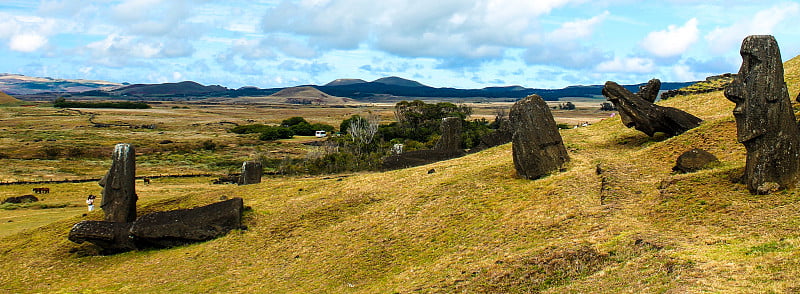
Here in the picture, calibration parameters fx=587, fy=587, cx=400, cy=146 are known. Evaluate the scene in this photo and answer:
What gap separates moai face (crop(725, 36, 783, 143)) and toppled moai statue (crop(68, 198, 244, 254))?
66.1 ft

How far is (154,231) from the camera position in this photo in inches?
992

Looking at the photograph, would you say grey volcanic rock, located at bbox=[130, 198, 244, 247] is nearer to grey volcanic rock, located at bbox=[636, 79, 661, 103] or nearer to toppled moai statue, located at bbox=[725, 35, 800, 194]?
toppled moai statue, located at bbox=[725, 35, 800, 194]

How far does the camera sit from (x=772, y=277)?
1187cm

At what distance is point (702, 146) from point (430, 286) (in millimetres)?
16545

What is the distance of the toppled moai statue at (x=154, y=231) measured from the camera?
25156mm

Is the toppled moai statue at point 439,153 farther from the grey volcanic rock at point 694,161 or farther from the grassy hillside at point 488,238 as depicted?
the grey volcanic rock at point 694,161

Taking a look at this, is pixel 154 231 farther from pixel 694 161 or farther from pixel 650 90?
pixel 650 90

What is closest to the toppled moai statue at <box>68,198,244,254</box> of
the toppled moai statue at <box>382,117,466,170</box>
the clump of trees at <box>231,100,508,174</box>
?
the toppled moai statue at <box>382,117,466,170</box>

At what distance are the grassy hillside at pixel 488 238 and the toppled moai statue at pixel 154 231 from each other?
0.55 metres

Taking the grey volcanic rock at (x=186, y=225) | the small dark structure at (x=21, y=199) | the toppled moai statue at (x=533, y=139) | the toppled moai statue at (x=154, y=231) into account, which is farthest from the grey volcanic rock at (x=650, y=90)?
the small dark structure at (x=21, y=199)

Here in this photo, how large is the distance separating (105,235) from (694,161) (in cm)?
2422

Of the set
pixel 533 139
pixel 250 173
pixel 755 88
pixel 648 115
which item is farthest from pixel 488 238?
pixel 250 173

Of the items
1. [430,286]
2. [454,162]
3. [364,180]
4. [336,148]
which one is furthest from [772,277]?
[336,148]

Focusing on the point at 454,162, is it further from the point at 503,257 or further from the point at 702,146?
the point at 503,257
